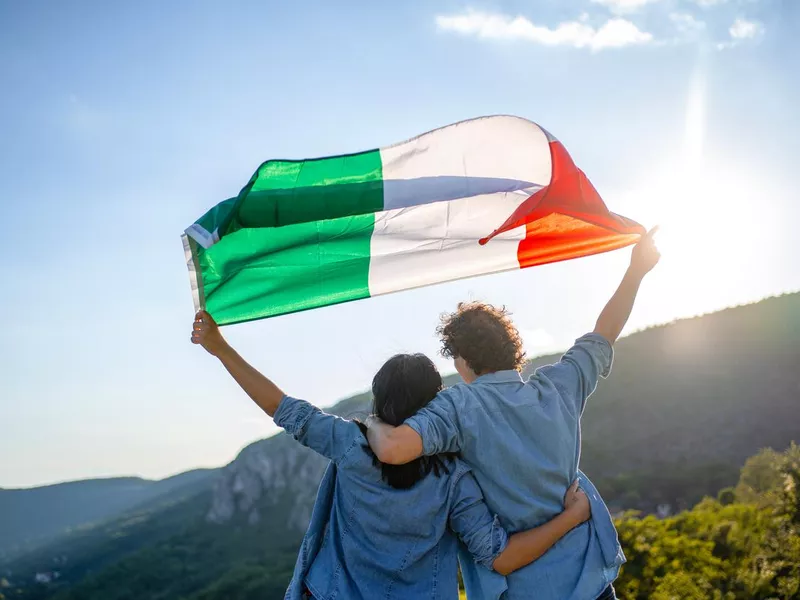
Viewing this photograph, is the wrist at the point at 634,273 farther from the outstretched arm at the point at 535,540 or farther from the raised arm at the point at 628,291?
the outstretched arm at the point at 535,540

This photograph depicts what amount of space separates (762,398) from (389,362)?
66.0m

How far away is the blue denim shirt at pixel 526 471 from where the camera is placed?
8.71 ft

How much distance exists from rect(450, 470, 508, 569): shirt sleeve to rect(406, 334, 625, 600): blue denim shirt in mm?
48

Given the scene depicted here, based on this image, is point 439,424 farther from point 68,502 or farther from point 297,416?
point 68,502

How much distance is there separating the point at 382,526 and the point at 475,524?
1.14 ft

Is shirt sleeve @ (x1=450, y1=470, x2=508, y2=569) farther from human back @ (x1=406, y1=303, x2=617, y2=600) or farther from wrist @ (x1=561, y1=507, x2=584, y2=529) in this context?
wrist @ (x1=561, y1=507, x2=584, y2=529)

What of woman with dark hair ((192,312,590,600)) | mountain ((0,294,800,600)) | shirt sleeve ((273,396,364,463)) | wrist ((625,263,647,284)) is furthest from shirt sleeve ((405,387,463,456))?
mountain ((0,294,800,600))

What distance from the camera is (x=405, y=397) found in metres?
2.78

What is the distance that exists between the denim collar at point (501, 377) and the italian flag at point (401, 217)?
3.58ft

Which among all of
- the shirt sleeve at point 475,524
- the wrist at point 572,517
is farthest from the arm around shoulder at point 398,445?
the wrist at point 572,517

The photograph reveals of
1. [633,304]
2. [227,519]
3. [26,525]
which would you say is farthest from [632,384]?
[26,525]

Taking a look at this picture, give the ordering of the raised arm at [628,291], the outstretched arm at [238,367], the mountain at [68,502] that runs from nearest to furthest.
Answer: the outstretched arm at [238,367]
the raised arm at [628,291]
the mountain at [68,502]

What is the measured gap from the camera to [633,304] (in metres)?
3.30

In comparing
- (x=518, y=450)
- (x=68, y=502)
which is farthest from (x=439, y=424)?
(x=68, y=502)
